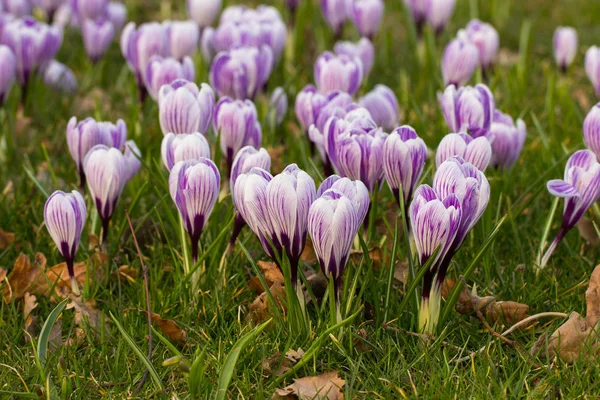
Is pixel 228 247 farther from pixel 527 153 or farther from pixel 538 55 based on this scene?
pixel 538 55

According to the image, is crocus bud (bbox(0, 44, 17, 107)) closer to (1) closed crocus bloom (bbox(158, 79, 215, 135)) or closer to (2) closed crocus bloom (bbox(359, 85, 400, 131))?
(1) closed crocus bloom (bbox(158, 79, 215, 135))

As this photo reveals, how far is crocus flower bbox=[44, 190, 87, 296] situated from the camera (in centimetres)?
234

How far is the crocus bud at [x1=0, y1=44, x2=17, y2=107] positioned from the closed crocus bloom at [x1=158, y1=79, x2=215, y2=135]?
3.14 ft


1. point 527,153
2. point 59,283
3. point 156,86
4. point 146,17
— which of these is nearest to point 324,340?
point 59,283

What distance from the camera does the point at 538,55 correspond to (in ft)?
17.0

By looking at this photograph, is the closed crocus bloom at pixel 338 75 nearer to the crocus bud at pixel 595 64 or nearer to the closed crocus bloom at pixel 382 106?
the closed crocus bloom at pixel 382 106

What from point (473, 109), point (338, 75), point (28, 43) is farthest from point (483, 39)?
point (28, 43)

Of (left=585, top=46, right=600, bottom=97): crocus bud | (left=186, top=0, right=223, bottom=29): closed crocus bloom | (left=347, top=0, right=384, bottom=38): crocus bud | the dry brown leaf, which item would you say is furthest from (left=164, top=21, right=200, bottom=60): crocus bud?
the dry brown leaf

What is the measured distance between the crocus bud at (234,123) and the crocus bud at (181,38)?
3.65 feet

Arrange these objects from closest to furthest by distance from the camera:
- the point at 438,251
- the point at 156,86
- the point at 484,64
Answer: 1. the point at 438,251
2. the point at 156,86
3. the point at 484,64

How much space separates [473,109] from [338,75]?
0.78 m

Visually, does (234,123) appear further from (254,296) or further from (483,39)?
(483,39)

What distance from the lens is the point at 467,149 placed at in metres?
2.38

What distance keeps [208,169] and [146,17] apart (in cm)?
356
